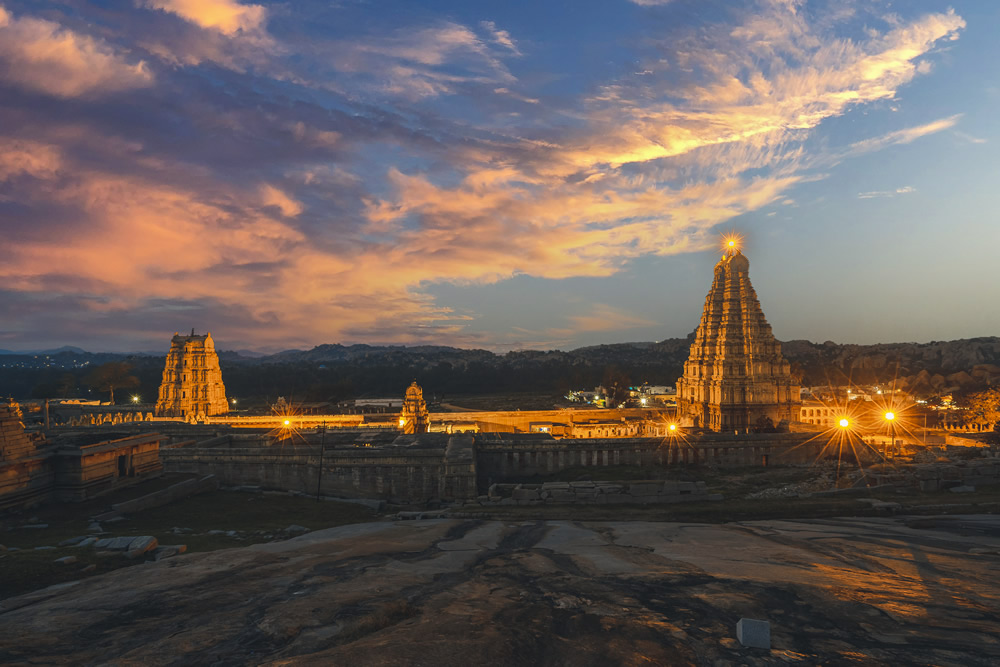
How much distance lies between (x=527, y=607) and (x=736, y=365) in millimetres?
72017

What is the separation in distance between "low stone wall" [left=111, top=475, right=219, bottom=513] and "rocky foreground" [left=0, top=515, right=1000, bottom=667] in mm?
13151

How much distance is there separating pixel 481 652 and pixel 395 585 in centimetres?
439

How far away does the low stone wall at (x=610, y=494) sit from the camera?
32.1m

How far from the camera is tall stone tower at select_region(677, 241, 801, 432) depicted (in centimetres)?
7325

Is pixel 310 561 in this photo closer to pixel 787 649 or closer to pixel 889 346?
pixel 787 649

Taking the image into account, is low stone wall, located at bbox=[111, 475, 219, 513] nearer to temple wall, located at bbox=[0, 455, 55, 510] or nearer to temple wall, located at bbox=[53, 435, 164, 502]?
temple wall, located at bbox=[53, 435, 164, 502]

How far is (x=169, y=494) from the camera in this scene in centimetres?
2806

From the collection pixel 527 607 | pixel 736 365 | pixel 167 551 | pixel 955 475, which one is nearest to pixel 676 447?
pixel 955 475

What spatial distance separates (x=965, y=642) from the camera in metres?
8.55

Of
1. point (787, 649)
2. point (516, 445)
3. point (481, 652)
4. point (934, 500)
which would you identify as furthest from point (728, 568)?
point (516, 445)

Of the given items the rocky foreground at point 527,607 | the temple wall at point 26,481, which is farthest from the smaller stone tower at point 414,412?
the rocky foreground at point 527,607

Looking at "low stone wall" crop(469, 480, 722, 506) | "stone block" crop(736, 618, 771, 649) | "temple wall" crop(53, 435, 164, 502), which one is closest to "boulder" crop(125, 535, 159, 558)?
"temple wall" crop(53, 435, 164, 502)

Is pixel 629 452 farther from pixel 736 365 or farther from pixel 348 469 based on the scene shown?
pixel 736 365

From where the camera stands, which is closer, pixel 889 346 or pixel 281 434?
pixel 281 434
